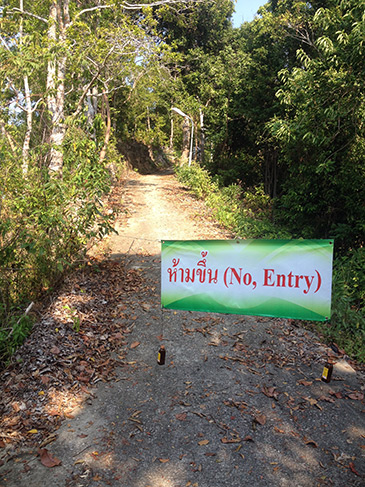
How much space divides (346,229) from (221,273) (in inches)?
280

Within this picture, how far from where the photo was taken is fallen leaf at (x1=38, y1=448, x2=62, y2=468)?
3174 mm

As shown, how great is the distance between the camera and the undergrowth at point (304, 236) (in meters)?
6.30

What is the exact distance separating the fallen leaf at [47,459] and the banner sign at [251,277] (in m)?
1.82

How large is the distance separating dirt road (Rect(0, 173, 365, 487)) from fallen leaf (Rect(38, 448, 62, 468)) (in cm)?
3

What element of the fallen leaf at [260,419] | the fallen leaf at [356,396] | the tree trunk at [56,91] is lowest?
the fallen leaf at [356,396]

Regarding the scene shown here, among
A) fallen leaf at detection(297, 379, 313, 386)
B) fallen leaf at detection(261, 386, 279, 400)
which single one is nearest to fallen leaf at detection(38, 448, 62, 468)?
fallen leaf at detection(261, 386, 279, 400)

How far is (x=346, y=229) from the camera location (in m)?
9.72

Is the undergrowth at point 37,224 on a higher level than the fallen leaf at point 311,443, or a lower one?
higher

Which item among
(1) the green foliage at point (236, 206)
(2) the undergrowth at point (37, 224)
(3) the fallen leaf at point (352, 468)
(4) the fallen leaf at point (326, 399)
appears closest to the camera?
(3) the fallen leaf at point (352, 468)

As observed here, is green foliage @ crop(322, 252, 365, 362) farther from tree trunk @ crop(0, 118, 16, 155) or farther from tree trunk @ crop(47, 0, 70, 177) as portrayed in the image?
tree trunk @ crop(0, 118, 16, 155)

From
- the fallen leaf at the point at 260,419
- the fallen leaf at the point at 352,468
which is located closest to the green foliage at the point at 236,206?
the fallen leaf at the point at 260,419

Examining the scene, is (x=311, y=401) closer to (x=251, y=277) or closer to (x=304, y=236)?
(x=251, y=277)

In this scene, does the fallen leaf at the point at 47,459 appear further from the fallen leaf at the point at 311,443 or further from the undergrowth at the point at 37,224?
the fallen leaf at the point at 311,443

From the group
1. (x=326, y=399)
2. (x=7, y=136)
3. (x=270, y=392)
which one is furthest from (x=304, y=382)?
(x=7, y=136)
